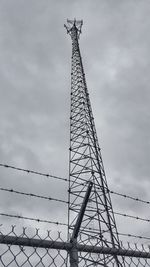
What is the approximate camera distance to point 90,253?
384 cm

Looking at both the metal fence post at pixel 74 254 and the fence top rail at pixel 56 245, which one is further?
the metal fence post at pixel 74 254

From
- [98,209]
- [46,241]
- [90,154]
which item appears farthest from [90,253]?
[90,154]

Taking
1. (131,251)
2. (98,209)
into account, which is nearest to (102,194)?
(98,209)

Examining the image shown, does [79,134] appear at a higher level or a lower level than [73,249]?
higher

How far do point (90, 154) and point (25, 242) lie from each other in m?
13.7

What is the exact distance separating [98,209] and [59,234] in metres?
11.8

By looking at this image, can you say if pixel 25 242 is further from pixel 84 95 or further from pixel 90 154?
pixel 84 95

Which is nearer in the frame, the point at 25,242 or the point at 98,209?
the point at 25,242

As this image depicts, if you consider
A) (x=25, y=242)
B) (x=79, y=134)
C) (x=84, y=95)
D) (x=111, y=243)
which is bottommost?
(x=25, y=242)

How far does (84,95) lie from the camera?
19.2 meters

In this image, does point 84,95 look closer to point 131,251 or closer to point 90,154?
point 90,154

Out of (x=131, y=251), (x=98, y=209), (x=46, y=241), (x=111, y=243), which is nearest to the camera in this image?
(x=46, y=241)

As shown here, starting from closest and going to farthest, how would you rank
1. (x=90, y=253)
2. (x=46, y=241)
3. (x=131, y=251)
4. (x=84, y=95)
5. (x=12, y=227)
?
(x=12, y=227) < (x=46, y=241) < (x=90, y=253) < (x=131, y=251) < (x=84, y=95)

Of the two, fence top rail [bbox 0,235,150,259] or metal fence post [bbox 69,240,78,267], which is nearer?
fence top rail [bbox 0,235,150,259]
